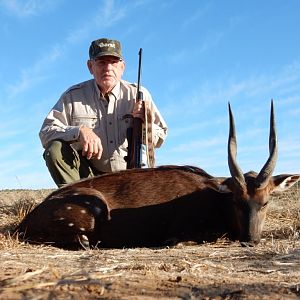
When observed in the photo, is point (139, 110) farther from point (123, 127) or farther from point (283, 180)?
point (283, 180)

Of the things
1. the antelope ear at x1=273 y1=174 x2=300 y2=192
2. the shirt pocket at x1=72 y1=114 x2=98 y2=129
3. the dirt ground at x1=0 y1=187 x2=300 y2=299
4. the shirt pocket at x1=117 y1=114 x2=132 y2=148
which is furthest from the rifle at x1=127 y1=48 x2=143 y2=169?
the dirt ground at x1=0 y1=187 x2=300 y2=299

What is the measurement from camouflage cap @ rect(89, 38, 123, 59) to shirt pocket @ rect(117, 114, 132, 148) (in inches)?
38.5

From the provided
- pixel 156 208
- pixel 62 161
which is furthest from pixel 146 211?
pixel 62 161

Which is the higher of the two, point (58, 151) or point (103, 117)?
point (103, 117)

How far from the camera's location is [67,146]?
335 inches

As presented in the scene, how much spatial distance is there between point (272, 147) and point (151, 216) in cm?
184

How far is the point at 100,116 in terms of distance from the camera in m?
9.02

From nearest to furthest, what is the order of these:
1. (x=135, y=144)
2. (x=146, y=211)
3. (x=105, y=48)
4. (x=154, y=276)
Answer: (x=154, y=276), (x=146, y=211), (x=135, y=144), (x=105, y=48)

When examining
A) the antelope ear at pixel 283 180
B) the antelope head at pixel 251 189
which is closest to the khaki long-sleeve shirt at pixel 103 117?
the antelope head at pixel 251 189

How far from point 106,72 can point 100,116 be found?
69cm

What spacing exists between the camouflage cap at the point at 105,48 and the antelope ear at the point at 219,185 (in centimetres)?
263

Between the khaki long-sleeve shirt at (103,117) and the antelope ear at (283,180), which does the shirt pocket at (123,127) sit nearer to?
the khaki long-sleeve shirt at (103,117)

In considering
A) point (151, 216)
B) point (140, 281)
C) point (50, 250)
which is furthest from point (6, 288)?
point (151, 216)

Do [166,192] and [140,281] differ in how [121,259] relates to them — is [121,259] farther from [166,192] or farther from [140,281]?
[166,192]
